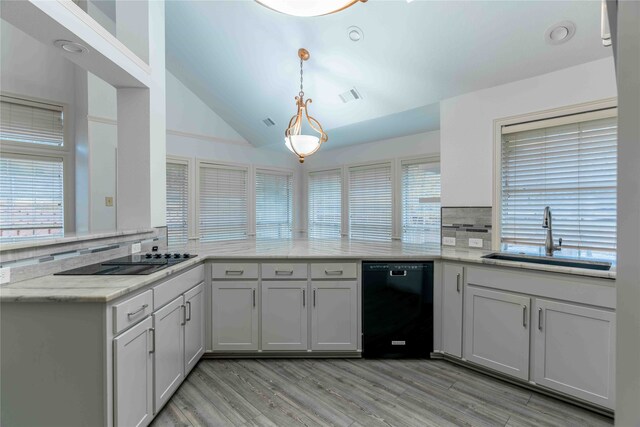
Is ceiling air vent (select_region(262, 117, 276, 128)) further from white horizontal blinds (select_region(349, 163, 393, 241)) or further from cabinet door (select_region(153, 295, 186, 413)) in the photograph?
cabinet door (select_region(153, 295, 186, 413))

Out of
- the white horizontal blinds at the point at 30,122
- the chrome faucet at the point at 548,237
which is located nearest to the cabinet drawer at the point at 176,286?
the chrome faucet at the point at 548,237

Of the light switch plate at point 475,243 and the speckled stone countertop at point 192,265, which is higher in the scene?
the light switch plate at point 475,243

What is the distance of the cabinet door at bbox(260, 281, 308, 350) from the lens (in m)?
2.70

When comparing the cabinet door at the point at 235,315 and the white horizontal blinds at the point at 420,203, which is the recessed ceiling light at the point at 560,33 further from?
the cabinet door at the point at 235,315

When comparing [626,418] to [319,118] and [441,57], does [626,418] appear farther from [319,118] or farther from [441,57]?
[319,118]

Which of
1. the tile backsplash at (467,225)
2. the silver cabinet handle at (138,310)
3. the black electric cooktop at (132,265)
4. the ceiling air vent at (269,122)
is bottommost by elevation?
the silver cabinet handle at (138,310)

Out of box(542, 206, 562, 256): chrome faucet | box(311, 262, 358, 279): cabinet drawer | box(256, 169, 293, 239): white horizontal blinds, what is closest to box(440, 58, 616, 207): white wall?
box(542, 206, 562, 256): chrome faucet

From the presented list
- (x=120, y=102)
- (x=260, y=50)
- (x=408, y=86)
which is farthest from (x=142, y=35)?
(x=408, y=86)

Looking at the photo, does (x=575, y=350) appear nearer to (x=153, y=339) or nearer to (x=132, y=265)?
(x=153, y=339)

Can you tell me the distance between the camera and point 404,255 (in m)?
2.66

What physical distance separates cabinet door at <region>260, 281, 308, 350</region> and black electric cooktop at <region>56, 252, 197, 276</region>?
745mm

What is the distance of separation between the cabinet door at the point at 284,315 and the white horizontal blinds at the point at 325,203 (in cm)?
270

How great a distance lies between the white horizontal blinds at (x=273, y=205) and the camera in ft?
17.6

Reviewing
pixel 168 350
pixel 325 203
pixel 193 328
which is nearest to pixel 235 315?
pixel 193 328
